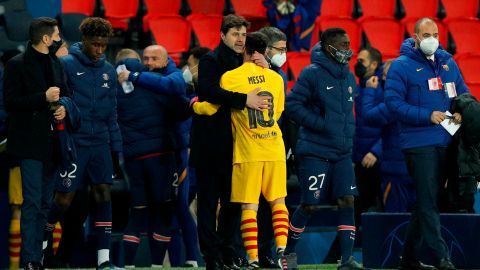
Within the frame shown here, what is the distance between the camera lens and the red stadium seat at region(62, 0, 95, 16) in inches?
479

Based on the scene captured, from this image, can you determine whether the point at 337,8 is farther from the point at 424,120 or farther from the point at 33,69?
the point at 33,69

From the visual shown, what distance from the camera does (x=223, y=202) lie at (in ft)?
28.0

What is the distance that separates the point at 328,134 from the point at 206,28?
443 cm

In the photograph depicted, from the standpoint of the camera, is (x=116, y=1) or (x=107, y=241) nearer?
(x=107, y=241)

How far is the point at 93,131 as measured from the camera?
8.92 meters

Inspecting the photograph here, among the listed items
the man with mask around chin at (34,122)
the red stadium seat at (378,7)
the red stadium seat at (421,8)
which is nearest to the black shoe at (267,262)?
the man with mask around chin at (34,122)

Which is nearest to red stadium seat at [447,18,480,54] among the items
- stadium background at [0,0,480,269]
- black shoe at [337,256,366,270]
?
stadium background at [0,0,480,269]

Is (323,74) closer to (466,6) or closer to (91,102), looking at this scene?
(91,102)

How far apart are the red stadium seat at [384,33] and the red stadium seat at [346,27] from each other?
117 millimetres

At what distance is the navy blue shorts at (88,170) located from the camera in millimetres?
8883

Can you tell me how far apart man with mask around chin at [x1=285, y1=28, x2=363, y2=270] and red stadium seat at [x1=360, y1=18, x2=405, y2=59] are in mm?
4924

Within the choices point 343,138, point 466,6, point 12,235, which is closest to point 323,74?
point 343,138

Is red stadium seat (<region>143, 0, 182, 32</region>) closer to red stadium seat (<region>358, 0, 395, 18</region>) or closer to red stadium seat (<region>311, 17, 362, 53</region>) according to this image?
red stadium seat (<region>311, 17, 362, 53</region>)

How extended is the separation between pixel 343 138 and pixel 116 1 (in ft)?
15.0
